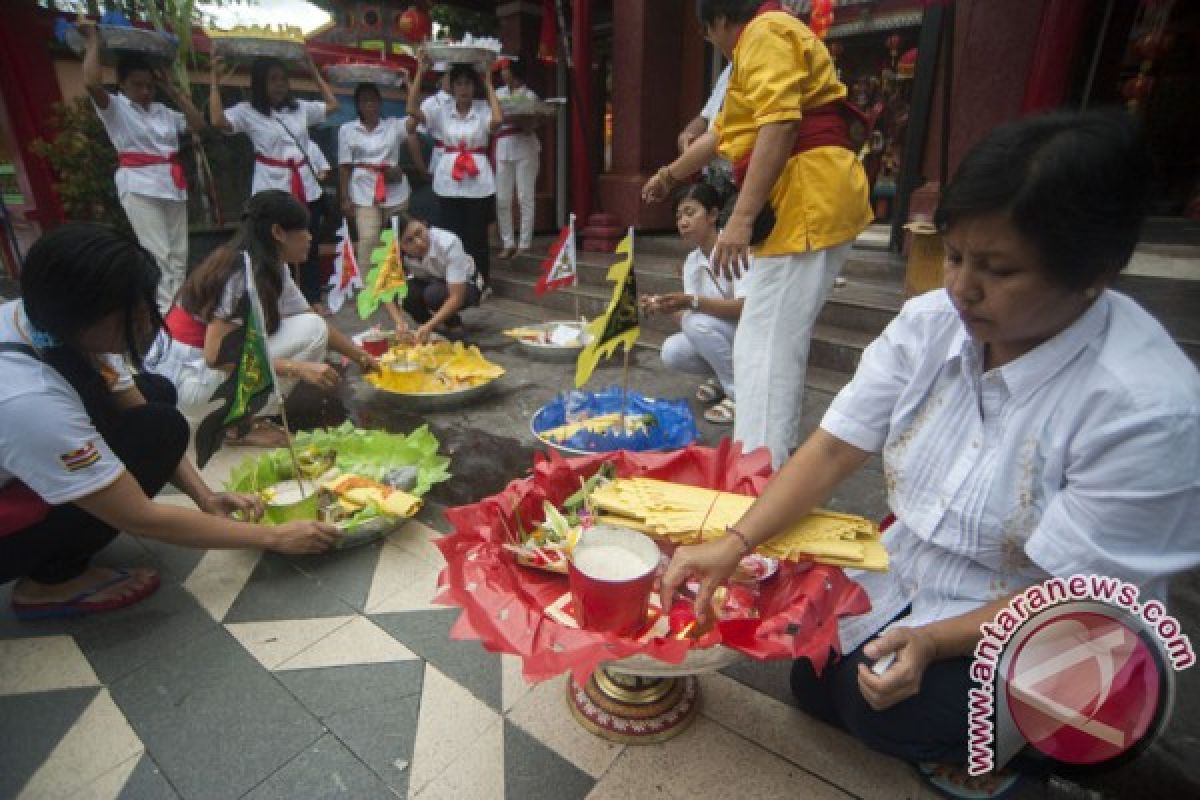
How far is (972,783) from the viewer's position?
1.33m

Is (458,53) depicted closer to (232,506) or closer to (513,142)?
(513,142)

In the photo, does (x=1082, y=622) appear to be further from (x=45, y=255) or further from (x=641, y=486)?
(x=45, y=255)

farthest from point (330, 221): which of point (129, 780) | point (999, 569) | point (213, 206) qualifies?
point (999, 569)

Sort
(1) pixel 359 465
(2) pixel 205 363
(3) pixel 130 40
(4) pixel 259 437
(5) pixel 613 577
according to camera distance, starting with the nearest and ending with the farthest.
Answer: (5) pixel 613 577
(1) pixel 359 465
(2) pixel 205 363
(4) pixel 259 437
(3) pixel 130 40

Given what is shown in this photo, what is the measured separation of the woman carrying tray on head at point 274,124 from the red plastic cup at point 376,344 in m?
1.28

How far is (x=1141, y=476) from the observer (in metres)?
0.97

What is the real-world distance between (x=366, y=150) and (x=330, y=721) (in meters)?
5.59

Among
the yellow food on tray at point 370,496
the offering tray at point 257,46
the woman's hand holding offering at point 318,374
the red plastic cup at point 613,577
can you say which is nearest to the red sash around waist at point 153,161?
the offering tray at point 257,46

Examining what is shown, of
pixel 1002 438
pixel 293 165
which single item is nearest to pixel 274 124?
pixel 293 165

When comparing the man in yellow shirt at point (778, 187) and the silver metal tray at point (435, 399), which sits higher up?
the man in yellow shirt at point (778, 187)

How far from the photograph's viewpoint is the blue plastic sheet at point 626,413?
273cm

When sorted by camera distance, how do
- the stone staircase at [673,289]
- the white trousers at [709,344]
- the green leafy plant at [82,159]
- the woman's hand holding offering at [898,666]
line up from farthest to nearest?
the green leafy plant at [82,159]
the stone staircase at [673,289]
the white trousers at [709,344]
the woman's hand holding offering at [898,666]

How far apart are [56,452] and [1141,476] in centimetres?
229

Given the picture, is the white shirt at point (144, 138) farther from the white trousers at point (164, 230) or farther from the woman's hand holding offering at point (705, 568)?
the woman's hand holding offering at point (705, 568)
